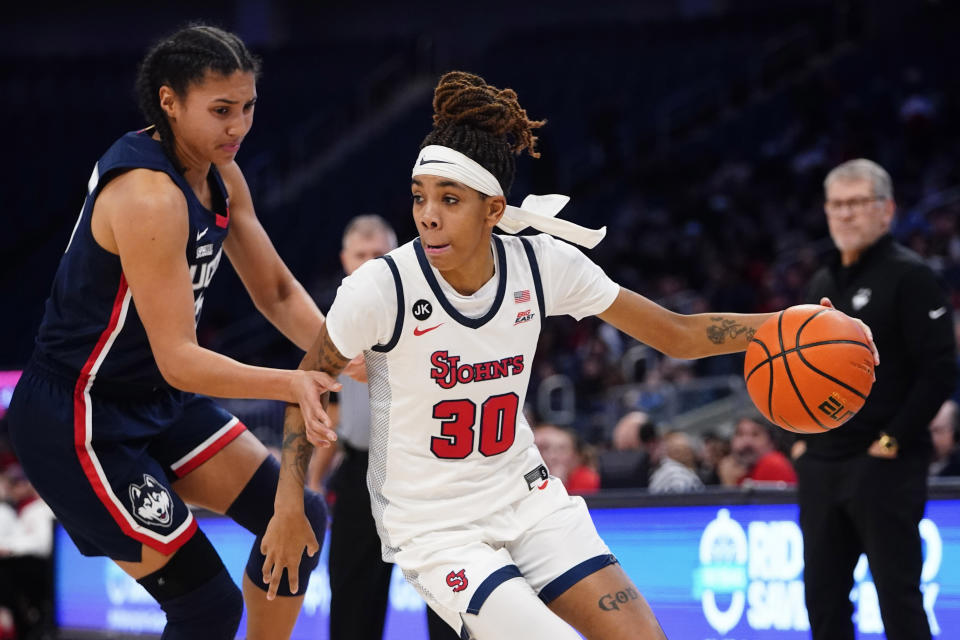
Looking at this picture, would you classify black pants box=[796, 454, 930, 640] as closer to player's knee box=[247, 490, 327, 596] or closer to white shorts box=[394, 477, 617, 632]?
white shorts box=[394, 477, 617, 632]

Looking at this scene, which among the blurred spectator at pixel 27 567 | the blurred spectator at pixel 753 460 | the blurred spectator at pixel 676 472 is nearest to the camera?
the blurred spectator at pixel 676 472

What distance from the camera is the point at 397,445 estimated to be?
10.9 feet

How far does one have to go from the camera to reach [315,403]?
3.05 metres

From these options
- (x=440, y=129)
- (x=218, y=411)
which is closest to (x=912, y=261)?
(x=440, y=129)

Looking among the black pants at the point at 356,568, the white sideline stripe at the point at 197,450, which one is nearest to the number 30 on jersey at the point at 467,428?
the white sideline stripe at the point at 197,450

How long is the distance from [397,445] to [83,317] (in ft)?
3.22

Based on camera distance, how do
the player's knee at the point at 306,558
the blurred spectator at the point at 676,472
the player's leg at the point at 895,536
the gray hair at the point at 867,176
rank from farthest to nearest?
the blurred spectator at the point at 676,472 < the gray hair at the point at 867,176 < the player's leg at the point at 895,536 < the player's knee at the point at 306,558

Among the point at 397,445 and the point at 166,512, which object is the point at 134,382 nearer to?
the point at 166,512

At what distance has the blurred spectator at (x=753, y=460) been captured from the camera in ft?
23.6

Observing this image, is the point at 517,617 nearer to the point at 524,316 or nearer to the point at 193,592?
the point at 524,316

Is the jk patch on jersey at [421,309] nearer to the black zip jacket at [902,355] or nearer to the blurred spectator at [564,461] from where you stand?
the black zip jacket at [902,355]

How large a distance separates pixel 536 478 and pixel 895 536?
2.09 metres

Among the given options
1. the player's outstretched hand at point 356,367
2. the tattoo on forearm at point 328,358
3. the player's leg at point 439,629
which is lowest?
the player's leg at point 439,629

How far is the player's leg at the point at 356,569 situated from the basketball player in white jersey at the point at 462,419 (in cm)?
150
